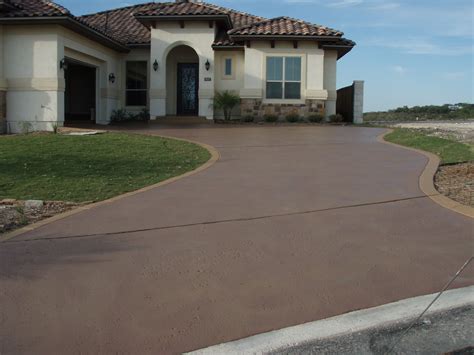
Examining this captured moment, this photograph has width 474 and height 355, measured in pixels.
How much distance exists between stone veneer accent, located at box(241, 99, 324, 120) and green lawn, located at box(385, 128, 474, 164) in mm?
7288

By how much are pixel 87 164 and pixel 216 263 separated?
6.19 m

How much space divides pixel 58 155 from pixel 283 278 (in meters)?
8.19

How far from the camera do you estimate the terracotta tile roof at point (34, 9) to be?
1798cm

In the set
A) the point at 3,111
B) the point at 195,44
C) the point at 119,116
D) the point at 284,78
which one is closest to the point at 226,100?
the point at 284,78

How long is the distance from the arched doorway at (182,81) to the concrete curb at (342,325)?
22.0 meters

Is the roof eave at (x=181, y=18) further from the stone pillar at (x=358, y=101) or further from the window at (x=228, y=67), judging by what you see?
the stone pillar at (x=358, y=101)

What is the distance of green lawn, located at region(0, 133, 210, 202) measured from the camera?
8.61 metres

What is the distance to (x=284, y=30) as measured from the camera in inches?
907

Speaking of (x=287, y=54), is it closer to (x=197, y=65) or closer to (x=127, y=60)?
(x=197, y=65)

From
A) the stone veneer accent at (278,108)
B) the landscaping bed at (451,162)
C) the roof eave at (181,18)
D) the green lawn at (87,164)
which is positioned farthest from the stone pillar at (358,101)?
the green lawn at (87,164)

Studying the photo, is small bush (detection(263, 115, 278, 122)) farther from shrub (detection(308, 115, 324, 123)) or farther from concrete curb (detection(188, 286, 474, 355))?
concrete curb (detection(188, 286, 474, 355))

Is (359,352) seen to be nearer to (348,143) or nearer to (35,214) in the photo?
(35,214)

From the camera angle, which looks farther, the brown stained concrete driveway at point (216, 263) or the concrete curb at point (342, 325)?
the brown stained concrete driveway at point (216, 263)

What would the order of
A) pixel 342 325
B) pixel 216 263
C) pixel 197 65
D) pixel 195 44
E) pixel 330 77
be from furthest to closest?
pixel 197 65, pixel 330 77, pixel 195 44, pixel 216 263, pixel 342 325
